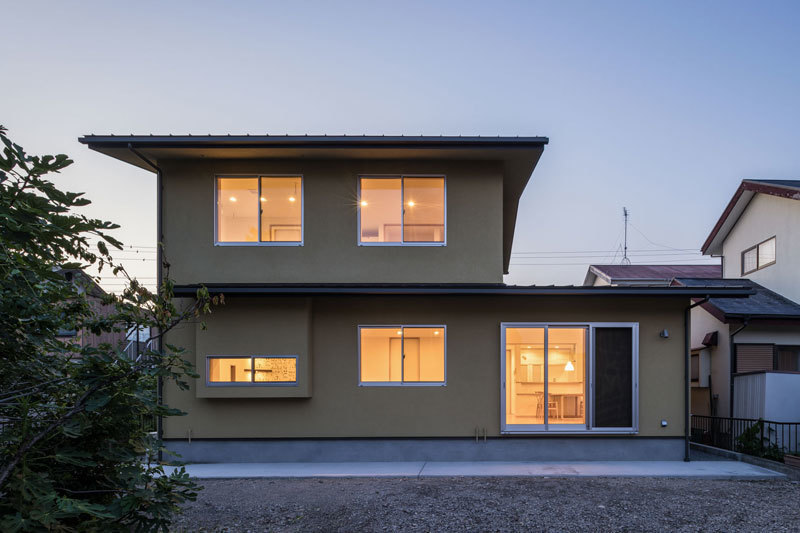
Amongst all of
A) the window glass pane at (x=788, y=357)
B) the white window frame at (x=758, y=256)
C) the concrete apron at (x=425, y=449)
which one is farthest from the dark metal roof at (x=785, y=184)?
the concrete apron at (x=425, y=449)

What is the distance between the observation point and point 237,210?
28.8 ft

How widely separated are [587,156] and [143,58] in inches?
1422

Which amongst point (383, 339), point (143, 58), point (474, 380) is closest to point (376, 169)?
point (383, 339)

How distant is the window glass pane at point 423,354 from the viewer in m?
8.38

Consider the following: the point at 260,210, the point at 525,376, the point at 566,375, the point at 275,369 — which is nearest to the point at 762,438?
the point at 566,375

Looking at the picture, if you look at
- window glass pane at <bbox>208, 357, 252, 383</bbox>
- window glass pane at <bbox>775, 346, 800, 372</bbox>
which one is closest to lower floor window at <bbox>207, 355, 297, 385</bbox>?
window glass pane at <bbox>208, 357, 252, 383</bbox>

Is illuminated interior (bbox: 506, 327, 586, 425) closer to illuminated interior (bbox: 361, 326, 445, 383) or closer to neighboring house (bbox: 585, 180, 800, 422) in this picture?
illuminated interior (bbox: 361, 326, 445, 383)

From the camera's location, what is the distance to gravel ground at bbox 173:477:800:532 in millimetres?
5117

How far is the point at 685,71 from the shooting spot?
70.0ft

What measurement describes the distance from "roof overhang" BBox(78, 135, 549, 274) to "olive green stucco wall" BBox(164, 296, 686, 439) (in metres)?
2.57

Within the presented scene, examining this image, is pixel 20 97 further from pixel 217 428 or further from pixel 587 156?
pixel 587 156

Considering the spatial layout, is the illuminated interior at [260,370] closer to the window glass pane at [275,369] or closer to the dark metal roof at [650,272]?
the window glass pane at [275,369]

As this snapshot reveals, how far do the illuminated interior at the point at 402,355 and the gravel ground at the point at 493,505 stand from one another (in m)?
1.84

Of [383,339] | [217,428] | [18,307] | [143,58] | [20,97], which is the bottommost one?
[217,428]
